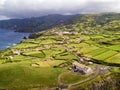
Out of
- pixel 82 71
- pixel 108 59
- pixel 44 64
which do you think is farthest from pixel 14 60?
pixel 108 59

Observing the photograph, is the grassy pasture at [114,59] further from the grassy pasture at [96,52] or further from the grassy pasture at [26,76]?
the grassy pasture at [26,76]

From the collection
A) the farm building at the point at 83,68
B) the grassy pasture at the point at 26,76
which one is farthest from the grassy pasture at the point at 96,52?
the grassy pasture at the point at 26,76

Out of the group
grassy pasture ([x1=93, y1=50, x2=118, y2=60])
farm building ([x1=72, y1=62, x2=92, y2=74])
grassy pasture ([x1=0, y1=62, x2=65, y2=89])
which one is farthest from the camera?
grassy pasture ([x1=93, y1=50, x2=118, y2=60])

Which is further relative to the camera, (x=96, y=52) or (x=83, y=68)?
(x=96, y=52)

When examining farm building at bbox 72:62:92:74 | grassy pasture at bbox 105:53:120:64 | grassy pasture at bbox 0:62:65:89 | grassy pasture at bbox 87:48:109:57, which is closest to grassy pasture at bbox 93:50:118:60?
grassy pasture at bbox 105:53:120:64

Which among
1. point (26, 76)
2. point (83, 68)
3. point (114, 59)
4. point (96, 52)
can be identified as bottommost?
point (96, 52)

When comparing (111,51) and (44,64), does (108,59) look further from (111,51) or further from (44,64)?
(44,64)

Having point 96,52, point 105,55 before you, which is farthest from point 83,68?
point 96,52

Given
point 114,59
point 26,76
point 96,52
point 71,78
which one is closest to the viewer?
point 71,78

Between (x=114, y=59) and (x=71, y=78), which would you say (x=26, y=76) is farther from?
(x=114, y=59)

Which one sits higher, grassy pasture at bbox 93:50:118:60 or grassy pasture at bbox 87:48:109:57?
grassy pasture at bbox 93:50:118:60

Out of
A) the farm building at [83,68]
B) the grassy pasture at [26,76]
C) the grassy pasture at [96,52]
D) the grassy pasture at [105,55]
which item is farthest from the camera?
the grassy pasture at [96,52]

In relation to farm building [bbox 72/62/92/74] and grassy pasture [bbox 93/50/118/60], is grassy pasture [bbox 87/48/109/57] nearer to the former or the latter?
grassy pasture [bbox 93/50/118/60]

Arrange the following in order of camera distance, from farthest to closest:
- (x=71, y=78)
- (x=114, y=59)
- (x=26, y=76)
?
(x=114, y=59) → (x=26, y=76) → (x=71, y=78)
